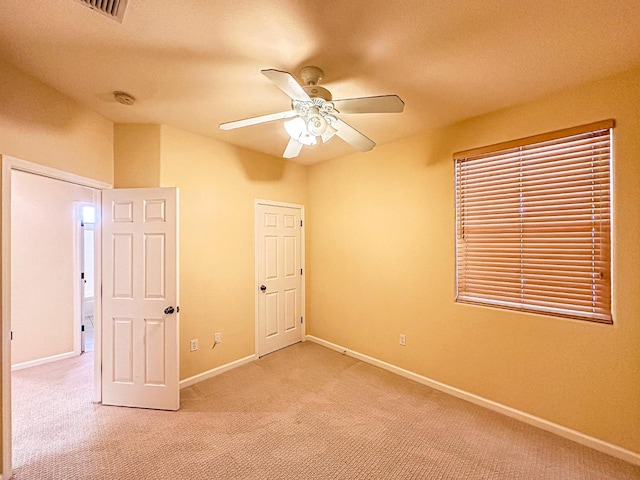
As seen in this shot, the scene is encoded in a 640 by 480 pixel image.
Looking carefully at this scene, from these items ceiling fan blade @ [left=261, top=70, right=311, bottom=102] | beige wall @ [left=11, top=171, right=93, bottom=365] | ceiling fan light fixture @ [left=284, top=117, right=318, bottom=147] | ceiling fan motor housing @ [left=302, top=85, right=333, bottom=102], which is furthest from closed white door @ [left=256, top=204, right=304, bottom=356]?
beige wall @ [left=11, top=171, right=93, bottom=365]

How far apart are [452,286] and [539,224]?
34.8 inches

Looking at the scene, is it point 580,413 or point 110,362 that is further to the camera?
point 110,362

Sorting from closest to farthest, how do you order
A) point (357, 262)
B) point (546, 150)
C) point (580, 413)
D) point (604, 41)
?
point (604, 41) → point (580, 413) → point (546, 150) → point (357, 262)

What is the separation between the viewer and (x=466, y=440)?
2.10 m

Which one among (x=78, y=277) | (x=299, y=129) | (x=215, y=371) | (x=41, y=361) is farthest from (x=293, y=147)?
(x=41, y=361)

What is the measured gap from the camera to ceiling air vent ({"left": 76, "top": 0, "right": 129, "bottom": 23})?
4.23 feet

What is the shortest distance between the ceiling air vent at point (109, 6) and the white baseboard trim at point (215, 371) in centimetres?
296

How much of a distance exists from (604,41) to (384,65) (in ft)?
4.01

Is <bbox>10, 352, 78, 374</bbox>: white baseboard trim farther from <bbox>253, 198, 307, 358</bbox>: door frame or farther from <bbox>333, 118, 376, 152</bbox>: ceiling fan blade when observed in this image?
<bbox>333, 118, 376, 152</bbox>: ceiling fan blade

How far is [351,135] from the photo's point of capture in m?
1.98

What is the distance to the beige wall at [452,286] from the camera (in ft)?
6.25

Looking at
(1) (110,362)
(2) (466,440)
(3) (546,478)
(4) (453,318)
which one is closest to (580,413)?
(3) (546,478)

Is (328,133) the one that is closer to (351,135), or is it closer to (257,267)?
(351,135)

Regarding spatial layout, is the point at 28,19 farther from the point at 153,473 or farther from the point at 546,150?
the point at 546,150
